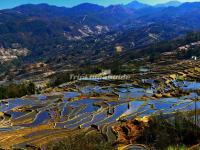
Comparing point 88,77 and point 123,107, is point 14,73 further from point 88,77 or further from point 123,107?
point 123,107

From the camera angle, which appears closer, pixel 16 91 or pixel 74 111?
pixel 74 111

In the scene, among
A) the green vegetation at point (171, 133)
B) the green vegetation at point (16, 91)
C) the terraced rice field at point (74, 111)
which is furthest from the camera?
the green vegetation at point (16, 91)

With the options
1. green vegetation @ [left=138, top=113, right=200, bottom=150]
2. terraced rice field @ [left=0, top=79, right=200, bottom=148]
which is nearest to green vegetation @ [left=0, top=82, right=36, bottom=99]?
terraced rice field @ [left=0, top=79, right=200, bottom=148]

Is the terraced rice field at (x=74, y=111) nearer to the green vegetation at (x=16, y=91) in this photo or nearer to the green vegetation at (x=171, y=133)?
the green vegetation at (x=171, y=133)

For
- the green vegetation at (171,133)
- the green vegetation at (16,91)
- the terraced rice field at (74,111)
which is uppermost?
the green vegetation at (171,133)

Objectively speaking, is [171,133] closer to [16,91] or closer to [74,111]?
[74,111]

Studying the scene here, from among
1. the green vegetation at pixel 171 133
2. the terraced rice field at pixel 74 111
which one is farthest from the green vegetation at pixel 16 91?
the green vegetation at pixel 171 133

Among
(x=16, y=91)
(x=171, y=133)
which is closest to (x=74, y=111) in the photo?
(x=171, y=133)

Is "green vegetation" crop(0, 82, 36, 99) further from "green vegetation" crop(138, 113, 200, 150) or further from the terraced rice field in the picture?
"green vegetation" crop(138, 113, 200, 150)

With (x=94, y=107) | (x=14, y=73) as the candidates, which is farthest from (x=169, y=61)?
(x=14, y=73)
